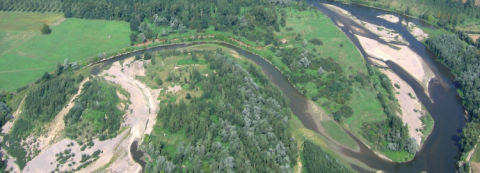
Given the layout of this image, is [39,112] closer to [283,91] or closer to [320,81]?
[283,91]

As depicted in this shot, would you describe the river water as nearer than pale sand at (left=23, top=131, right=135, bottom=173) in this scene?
No

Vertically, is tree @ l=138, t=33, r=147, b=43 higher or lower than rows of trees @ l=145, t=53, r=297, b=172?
lower

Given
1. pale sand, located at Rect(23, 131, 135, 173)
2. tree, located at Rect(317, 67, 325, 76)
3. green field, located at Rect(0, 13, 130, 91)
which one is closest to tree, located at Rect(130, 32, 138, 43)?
green field, located at Rect(0, 13, 130, 91)

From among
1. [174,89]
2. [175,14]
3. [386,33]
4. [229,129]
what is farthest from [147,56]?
[386,33]

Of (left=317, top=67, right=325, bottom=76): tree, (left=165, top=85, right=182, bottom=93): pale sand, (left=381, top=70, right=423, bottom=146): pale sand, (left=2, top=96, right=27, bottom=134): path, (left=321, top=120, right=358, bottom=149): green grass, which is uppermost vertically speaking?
(left=317, top=67, right=325, bottom=76): tree

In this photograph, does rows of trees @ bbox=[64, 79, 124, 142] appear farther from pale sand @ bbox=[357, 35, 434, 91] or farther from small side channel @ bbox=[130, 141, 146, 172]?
pale sand @ bbox=[357, 35, 434, 91]

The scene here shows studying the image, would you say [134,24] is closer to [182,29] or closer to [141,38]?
[141,38]

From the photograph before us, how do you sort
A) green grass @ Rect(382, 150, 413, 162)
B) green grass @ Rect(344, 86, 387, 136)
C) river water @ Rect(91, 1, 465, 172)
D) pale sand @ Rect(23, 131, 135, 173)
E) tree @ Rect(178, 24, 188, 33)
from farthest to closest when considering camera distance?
tree @ Rect(178, 24, 188, 33) < green grass @ Rect(344, 86, 387, 136) < green grass @ Rect(382, 150, 413, 162) < river water @ Rect(91, 1, 465, 172) < pale sand @ Rect(23, 131, 135, 173)

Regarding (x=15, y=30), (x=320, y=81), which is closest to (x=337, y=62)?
(x=320, y=81)
